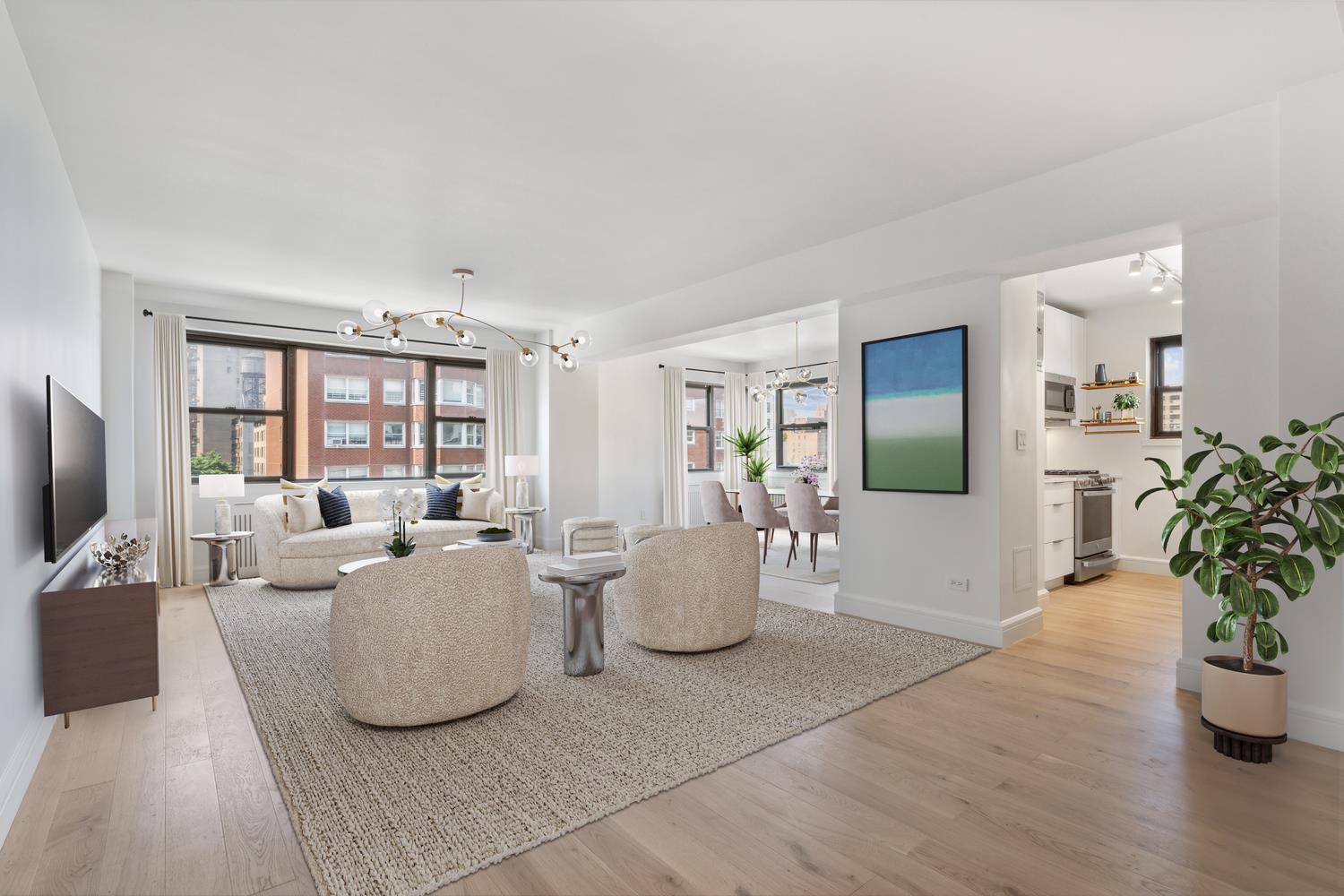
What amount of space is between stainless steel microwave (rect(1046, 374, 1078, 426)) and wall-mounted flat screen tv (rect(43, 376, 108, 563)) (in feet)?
21.8

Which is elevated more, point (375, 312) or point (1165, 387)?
point (375, 312)

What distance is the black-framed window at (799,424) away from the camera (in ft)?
32.2

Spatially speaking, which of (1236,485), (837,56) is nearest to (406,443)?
(837,56)

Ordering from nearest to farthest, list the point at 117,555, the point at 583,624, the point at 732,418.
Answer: the point at 117,555, the point at 583,624, the point at 732,418

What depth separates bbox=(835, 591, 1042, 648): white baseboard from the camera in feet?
13.0

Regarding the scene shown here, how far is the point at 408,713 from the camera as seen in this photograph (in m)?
2.69

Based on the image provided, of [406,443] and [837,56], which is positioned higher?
[837,56]

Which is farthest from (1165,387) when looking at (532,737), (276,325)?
(276,325)

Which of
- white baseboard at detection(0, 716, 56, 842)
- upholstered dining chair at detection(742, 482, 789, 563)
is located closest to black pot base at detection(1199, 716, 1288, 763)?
white baseboard at detection(0, 716, 56, 842)

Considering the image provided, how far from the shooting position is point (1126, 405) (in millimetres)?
6219

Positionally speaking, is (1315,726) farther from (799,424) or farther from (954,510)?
(799,424)

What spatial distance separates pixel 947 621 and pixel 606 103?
138 inches

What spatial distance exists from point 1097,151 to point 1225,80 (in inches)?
24.1

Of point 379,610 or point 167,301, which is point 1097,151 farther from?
point 167,301
